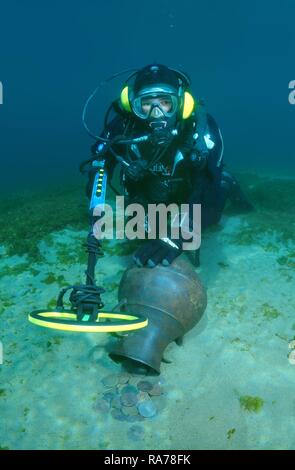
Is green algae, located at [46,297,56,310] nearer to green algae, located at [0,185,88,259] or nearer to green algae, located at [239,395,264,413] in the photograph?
green algae, located at [0,185,88,259]

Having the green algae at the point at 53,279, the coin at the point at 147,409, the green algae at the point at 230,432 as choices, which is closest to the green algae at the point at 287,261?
the green algae at the point at 230,432

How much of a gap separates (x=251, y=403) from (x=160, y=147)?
3.04 metres

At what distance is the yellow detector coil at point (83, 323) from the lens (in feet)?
7.07

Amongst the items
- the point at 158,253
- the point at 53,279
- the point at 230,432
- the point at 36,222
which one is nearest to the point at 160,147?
the point at 158,253

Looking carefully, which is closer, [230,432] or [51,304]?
[230,432]

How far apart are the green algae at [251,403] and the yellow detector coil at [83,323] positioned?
1359mm

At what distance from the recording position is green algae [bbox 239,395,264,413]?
293 cm

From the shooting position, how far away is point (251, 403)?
2977 millimetres

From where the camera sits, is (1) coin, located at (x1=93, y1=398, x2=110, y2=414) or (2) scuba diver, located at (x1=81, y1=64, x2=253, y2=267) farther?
(2) scuba diver, located at (x1=81, y1=64, x2=253, y2=267)

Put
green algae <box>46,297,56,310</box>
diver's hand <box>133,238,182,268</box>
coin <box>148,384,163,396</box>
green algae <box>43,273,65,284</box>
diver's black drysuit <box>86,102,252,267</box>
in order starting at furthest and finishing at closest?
1. green algae <box>43,273,65,284</box>
2. diver's black drysuit <box>86,102,252,267</box>
3. green algae <box>46,297,56,310</box>
4. diver's hand <box>133,238,182,268</box>
5. coin <box>148,384,163,396</box>

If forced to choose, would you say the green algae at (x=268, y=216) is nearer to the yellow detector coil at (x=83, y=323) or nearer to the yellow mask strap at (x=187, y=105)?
the yellow mask strap at (x=187, y=105)

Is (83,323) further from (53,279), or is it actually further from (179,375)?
(53,279)

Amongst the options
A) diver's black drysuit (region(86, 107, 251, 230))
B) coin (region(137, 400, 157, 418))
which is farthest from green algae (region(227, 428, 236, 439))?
diver's black drysuit (region(86, 107, 251, 230))

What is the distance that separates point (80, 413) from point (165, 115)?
3.47 meters
